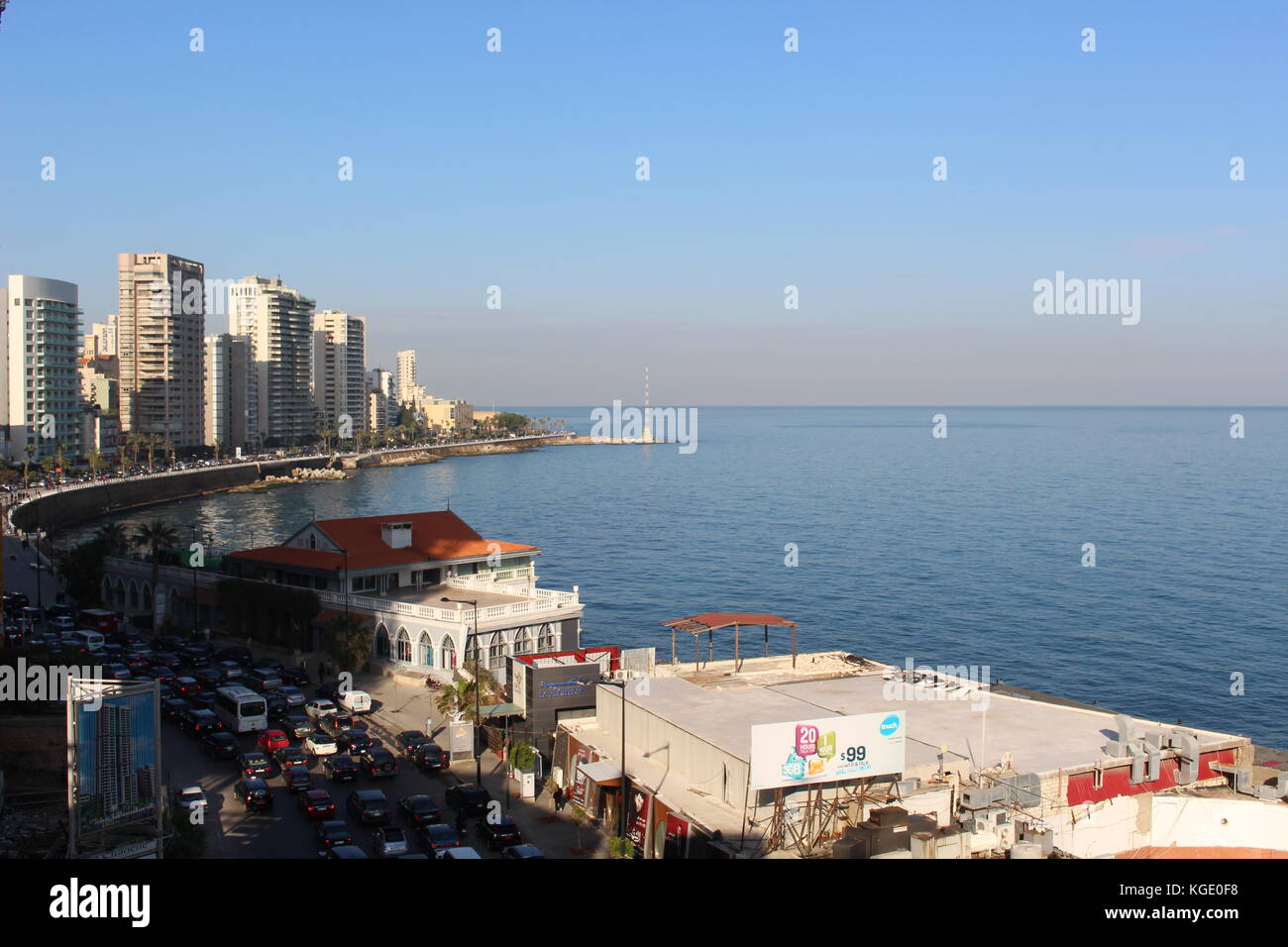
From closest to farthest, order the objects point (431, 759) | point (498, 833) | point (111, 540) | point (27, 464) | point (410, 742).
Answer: point (498, 833) → point (431, 759) → point (410, 742) → point (111, 540) → point (27, 464)

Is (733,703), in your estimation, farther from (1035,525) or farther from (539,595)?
(1035,525)

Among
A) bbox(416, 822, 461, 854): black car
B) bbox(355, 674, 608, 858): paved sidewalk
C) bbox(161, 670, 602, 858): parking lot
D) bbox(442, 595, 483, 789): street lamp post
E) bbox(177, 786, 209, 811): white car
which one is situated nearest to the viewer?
bbox(416, 822, 461, 854): black car

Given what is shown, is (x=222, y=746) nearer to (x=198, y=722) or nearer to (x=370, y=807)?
(x=198, y=722)

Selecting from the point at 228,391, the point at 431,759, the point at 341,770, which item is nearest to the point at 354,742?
the point at 341,770

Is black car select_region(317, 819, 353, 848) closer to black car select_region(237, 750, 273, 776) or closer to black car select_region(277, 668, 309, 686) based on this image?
black car select_region(237, 750, 273, 776)

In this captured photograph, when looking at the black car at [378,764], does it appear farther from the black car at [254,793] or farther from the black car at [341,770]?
the black car at [254,793]

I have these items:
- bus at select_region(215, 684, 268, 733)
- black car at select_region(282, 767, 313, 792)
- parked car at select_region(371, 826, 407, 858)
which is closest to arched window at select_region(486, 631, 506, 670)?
bus at select_region(215, 684, 268, 733)

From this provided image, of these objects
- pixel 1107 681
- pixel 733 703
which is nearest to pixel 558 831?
pixel 733 703
